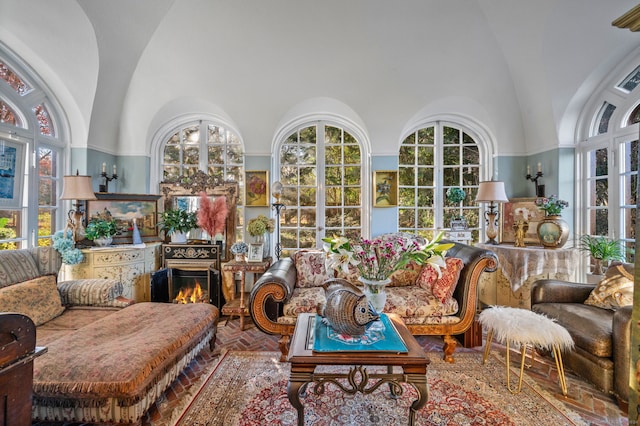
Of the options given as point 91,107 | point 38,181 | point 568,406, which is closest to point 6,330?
point 568,406

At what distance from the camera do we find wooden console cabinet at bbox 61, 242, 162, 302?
3545 mm

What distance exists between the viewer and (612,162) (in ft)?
11.9

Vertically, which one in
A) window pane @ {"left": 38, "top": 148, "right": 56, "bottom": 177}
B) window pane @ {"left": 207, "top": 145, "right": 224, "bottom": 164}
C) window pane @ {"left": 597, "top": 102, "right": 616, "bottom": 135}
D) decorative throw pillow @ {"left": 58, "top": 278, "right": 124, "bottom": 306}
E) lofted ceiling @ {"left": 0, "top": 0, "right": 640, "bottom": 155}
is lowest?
decorative throw pillow @ {"left": 58, "top": 278, "right": 124, "bottom": 306}

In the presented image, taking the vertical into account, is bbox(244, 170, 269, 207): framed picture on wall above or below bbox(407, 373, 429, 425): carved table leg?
above

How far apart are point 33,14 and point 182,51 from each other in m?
1.47

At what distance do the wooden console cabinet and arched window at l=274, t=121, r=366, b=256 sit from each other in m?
2.02

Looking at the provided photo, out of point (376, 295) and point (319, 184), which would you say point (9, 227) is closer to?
point (319, 184)

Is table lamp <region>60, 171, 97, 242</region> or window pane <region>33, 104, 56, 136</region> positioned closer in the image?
table lamp <region>60, 171, 97, 242</region>

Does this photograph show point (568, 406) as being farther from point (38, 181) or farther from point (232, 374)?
point (38, 181)

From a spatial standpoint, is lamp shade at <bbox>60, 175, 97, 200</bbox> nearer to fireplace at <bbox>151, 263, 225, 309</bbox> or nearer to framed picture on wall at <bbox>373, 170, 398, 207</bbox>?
fireplace at <bbox>151, 263, 225, 309</bbox>

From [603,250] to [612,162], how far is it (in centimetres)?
115

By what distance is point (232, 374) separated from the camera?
8.28ft

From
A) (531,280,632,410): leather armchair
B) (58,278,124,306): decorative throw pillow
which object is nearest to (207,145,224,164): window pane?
(58,278,124,306): decorative throw pillow

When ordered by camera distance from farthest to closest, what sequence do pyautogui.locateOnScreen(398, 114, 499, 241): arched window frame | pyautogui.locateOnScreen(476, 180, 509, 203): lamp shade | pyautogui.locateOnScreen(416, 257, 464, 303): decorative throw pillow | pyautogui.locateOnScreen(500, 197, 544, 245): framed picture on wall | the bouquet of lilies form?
pyautogui.locateOnScreen(398, 114, 499, 241): arched window frame, pyautogui.locateOnScreen(500, 197, 544, 245): framed picture on wall, pyautogui.locateOnScreen(476, 180, 509, 203): lamp shade, pyautogui.locateOnScreen(416, 257, 464, 303): decorative throw pillow, the bouquet of lilies
